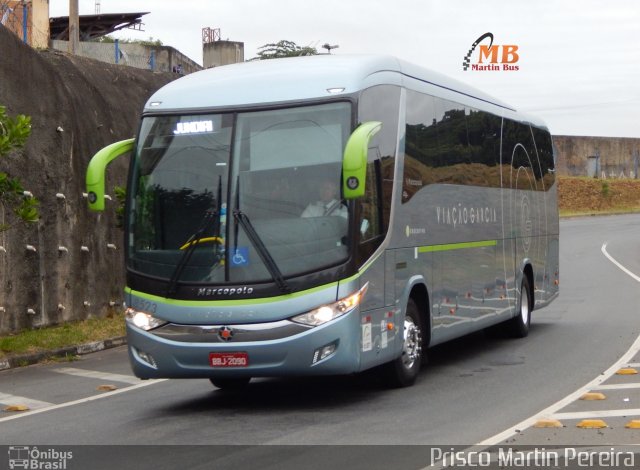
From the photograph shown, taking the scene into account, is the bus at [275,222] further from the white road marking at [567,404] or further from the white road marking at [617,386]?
the white road marking at [617,386]

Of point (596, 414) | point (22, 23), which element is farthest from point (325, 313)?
point (22, 23)

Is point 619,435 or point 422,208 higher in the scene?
point 422,208

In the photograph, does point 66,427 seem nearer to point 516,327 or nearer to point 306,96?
point 306,96

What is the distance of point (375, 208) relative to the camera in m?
10.6

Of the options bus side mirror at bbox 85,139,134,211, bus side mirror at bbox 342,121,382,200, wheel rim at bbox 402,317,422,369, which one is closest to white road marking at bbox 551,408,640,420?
wheel rim at bbox 402,317,422,369

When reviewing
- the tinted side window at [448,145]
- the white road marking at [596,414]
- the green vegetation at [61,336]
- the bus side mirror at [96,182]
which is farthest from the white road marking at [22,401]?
the white road marking at [596,414]

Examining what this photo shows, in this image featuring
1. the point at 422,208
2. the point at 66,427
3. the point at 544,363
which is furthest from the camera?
the point at 544,363

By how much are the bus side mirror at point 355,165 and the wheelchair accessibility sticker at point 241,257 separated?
3.55ft

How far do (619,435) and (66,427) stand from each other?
16.0ft

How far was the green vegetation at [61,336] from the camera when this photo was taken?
15977mm

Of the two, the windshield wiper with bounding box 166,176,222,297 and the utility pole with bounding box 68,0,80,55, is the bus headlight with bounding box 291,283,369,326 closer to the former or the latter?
the windshield wiper with bounding box 166,176,222,297

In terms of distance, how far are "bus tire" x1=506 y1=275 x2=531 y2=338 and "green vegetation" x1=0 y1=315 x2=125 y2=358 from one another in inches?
255

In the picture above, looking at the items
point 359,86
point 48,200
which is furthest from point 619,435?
point 48,200

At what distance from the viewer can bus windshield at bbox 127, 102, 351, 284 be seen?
9.97 meters
